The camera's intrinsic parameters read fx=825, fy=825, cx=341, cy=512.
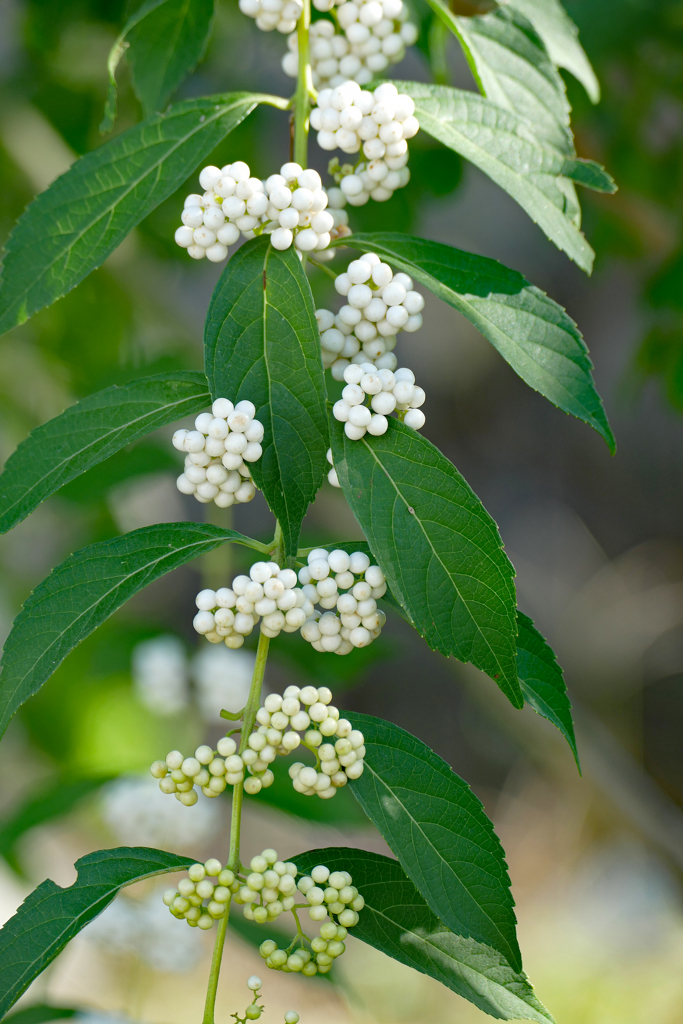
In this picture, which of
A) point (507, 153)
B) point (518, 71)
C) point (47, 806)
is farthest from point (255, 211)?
point (47, 806)

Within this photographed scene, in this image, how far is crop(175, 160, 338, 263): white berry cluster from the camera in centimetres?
61

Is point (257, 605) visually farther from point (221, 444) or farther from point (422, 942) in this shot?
point (422, 942)

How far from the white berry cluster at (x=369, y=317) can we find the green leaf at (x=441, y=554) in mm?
98

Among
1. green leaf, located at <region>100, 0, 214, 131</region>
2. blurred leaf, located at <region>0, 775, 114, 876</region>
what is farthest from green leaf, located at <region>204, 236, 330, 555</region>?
blurred leaf, located at <region>0, 775, 114, 876</region>

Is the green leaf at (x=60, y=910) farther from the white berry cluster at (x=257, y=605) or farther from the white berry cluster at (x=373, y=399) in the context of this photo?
the white berry cluster at (x=373, y=399)

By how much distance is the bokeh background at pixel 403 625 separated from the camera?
1.49m

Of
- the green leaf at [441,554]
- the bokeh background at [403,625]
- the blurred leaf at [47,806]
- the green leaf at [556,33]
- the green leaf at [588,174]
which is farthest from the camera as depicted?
the bokeh background at [403,625]

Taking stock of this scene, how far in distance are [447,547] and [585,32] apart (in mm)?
1144

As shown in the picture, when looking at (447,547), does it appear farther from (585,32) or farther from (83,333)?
(83,333)

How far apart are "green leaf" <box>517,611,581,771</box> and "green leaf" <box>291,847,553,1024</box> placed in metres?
0.17

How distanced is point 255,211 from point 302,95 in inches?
7.3

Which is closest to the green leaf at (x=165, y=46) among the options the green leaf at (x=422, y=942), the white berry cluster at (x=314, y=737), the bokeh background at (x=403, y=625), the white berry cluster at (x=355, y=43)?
the white berry cluster at (x=355, y=43)

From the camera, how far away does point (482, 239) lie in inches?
134

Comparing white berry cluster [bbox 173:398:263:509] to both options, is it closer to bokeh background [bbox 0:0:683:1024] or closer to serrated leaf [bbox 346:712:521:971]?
serrated leaf [bbox 346:712:521:971]
